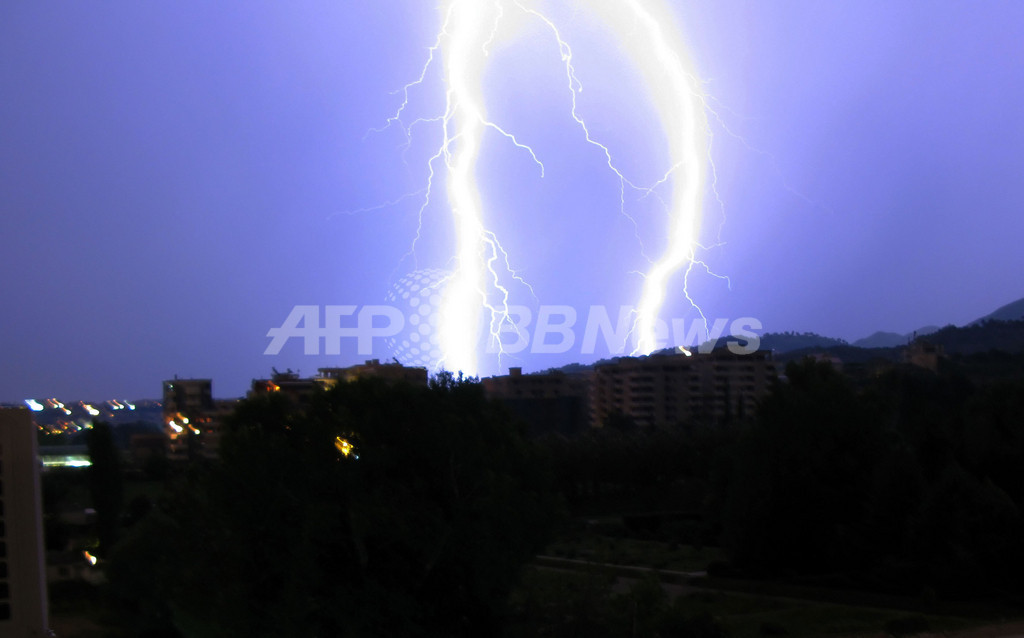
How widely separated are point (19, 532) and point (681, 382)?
188 feet

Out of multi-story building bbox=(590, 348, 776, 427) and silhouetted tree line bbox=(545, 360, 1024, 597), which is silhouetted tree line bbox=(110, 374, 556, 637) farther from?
multi-story building bbox=(590, 348, 776, 427)

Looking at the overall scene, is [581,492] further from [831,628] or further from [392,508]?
[392,508]

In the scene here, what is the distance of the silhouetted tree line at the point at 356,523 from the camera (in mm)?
9484

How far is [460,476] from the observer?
1049 centimetres

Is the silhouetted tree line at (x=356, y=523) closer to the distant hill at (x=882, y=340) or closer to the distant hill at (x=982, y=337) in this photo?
the distant hill at (x=982, y=337)

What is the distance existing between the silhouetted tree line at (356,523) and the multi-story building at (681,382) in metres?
49.9

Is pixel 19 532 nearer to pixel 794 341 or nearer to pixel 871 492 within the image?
pixel 871 492

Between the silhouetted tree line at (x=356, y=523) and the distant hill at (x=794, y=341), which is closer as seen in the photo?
the silhouetted tree line at (x=356, y=523)

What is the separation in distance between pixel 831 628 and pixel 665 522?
14.1 metres

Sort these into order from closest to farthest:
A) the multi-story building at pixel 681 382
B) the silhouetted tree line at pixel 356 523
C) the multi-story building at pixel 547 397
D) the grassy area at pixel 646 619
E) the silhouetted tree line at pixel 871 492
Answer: the silhouetted tree line at pixel 356 523 < the grassy area at pixel 646 619 < the silhouetted tree line at pixel 871 492 < the multi-story building at pixel 547 397 < the multi-story building at pixel 681 382

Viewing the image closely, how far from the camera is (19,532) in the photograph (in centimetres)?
715

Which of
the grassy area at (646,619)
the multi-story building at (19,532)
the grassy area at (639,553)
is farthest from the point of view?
the grassy area at (639,553)

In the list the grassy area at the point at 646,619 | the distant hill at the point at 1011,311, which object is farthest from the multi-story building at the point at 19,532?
the distant hill at the point at 1011,311

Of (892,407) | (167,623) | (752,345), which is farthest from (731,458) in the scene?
(752,345)
